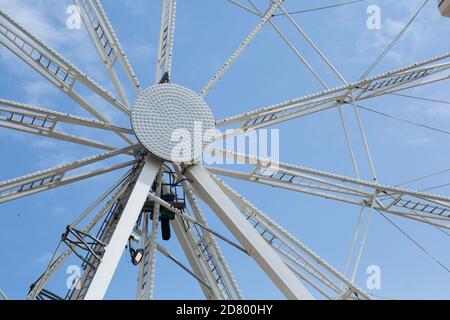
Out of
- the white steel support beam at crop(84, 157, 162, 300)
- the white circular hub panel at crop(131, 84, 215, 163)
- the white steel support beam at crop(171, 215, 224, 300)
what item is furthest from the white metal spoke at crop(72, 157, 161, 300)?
the white steel support beam at crop(171, 215, 224, 300)

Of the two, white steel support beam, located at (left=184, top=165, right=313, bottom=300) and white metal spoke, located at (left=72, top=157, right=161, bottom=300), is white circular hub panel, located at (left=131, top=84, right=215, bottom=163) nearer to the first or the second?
white metal spoke, located at (left=72, top=157, right=161, bottom=300)

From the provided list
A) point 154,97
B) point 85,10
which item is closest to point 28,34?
point 85,10

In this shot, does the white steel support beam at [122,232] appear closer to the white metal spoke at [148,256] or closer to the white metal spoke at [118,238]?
the white metal spoke at [118,238]

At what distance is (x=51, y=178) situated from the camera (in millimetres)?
28141

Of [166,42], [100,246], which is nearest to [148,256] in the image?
[100,246]

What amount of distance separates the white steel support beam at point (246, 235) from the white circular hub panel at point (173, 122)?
3.03ft

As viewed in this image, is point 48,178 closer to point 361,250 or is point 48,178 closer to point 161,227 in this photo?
point 161,227

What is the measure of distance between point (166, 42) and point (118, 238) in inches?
392

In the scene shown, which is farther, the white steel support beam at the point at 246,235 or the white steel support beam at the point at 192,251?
the white steel support beam at the point at 192,251

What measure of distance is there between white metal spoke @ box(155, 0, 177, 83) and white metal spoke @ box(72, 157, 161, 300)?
480cm

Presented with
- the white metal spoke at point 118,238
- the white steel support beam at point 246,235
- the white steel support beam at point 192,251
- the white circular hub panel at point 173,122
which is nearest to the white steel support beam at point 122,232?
the white metal spoke at point 118,238

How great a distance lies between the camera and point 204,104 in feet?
95.1

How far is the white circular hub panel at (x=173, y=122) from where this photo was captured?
27266mm
